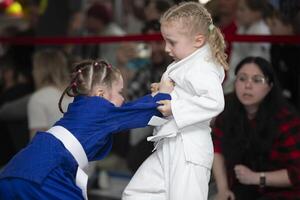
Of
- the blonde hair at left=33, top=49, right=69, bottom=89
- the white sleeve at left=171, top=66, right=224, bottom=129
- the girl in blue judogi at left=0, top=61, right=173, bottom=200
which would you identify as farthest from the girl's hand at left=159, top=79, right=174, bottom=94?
the blonde hair at left=33, top=49, right=69, bottom=89

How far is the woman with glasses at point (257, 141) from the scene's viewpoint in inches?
176

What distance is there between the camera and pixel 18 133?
20.5ft

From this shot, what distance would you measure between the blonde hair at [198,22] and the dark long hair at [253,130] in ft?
3.25

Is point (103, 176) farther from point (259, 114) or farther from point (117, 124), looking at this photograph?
point (117, 124)

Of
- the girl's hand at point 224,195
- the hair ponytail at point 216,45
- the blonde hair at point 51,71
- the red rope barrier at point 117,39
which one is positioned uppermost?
the hair ponytail at point 216,45

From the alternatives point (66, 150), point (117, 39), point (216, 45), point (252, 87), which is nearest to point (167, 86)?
point (216, 45)

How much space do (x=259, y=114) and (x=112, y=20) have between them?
2610 millimetres

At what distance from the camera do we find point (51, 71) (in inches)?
218

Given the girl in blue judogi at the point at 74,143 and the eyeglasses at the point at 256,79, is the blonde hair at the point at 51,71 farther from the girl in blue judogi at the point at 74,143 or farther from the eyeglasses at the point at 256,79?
the girl in blue judogi at the point at 74,143

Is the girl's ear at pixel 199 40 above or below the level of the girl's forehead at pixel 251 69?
above

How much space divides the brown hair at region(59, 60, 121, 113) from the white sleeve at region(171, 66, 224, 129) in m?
0.39

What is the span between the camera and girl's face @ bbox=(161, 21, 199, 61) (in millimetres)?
3578

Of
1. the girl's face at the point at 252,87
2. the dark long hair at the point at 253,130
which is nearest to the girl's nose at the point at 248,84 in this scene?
the girl's face at the point at 252,87

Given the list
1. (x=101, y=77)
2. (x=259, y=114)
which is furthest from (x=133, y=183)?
(x=259, y=114)
